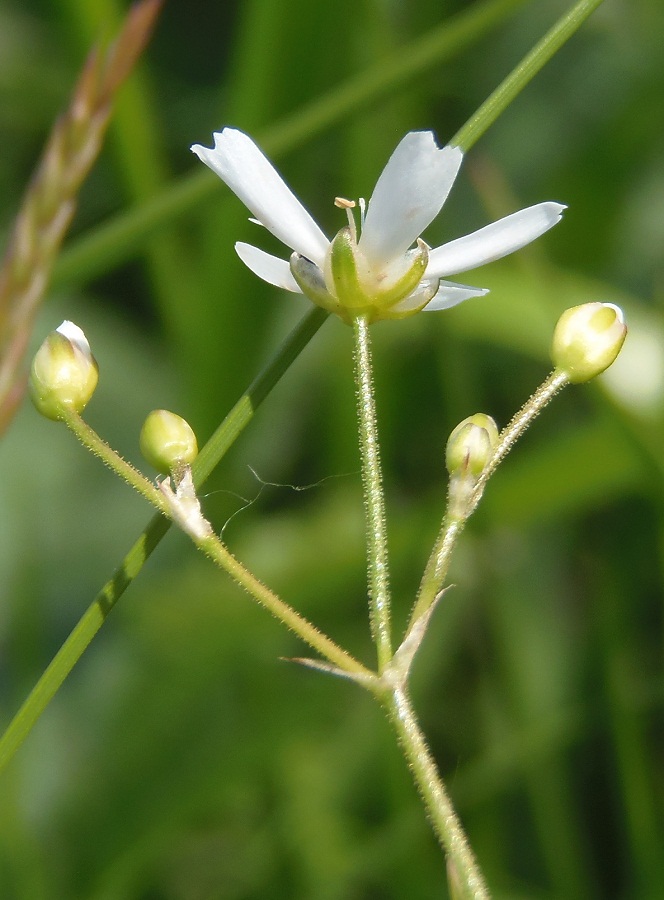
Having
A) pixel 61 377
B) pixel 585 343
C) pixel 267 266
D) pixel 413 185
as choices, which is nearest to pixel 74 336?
pixel 61 377

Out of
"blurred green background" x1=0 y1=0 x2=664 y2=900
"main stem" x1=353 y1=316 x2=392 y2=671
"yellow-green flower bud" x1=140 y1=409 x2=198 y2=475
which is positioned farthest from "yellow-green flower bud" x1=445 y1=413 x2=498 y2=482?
"blurred green background" x1=0 y1=0 x2=664 y2=900

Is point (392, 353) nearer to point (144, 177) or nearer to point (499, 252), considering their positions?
point (144, 177)

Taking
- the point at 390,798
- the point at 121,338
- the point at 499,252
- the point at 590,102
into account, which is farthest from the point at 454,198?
the point at 499,252

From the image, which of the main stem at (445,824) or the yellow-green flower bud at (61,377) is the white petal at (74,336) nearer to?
the yellow-green flower bud at (61,377)

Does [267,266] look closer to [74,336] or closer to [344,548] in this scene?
[74,336]

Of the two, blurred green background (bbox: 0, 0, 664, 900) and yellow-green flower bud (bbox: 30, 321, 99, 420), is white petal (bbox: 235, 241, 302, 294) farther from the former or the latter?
blurred green background (bbox: 0, 0, 664, 900)
